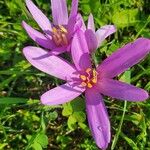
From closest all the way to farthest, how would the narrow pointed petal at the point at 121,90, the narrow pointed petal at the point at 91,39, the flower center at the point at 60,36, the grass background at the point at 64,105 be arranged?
the narrow pointed petal at the point at 121,90 < the narrow pointed petal at the point at 91,39 < the flower center at the point at 60,36 < the grass background at the point at 64,105

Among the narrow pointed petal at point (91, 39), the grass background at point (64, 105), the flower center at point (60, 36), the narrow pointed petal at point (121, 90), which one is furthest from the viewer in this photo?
the grass background at point (64, 105)

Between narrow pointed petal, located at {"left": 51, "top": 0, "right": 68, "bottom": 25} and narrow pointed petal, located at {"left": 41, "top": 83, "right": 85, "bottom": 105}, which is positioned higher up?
narrow pointed petal, located at {"left": 51, "top": 0, "right": 68, "bottom": 25}

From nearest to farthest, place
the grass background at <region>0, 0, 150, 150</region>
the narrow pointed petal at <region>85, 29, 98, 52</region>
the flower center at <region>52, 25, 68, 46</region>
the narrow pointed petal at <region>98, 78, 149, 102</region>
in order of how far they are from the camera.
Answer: the narrow pointed petal at <region>98, 78, 149, 102</region>
the narrow pointed petal at <region>85, 29, 98, 52</region>
the flower center at <region>52, 25, 68, 46</region>
the grass background at <region>0, 0, 150, 150</region>

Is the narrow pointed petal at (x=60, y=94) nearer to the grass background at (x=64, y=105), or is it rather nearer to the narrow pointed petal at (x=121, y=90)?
the narrow pointed petal at (x=121, y=90)

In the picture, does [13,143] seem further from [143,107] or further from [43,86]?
[143,107]

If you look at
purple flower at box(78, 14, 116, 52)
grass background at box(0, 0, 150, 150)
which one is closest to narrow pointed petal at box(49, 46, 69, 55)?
purple flower at box(78, 14, 116, 52)

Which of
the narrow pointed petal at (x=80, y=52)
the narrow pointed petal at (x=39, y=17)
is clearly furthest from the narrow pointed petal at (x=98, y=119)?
the narrow pointed petal at (x=39, y=17)

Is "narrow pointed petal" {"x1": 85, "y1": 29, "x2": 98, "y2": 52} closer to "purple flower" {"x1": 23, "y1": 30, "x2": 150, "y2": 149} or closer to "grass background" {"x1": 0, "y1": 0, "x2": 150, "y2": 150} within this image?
"purple flower" {"x1": 23, "y1": 30, "x2": 150, "y2": 149}
